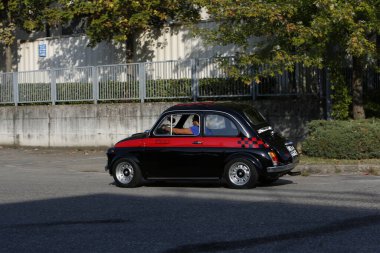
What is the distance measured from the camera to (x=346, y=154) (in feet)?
55.6

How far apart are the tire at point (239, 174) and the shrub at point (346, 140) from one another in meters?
4.45

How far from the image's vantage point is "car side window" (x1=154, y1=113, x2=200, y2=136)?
1385 cm

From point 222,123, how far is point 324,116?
23.7 ft

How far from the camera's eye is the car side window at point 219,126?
13492 millimetres

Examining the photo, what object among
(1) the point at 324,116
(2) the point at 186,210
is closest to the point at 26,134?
(1) the point at 324,116

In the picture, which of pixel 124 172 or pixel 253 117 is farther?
pixel 124 172

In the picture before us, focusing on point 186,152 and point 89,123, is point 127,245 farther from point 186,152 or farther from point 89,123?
point 89,123

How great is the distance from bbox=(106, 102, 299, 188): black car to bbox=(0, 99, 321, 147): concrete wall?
6228 millimetres

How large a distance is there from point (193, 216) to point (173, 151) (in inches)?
145

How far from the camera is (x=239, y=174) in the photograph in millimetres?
13258

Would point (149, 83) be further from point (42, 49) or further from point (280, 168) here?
point (280, 168)

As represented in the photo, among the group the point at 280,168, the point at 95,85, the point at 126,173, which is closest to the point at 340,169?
the point at 280,168

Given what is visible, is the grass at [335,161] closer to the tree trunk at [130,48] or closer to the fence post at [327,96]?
the fence post at [327,96]

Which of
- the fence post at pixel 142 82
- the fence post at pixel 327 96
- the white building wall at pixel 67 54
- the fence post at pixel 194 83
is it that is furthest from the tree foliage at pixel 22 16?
the fence post at pixel 327 96
